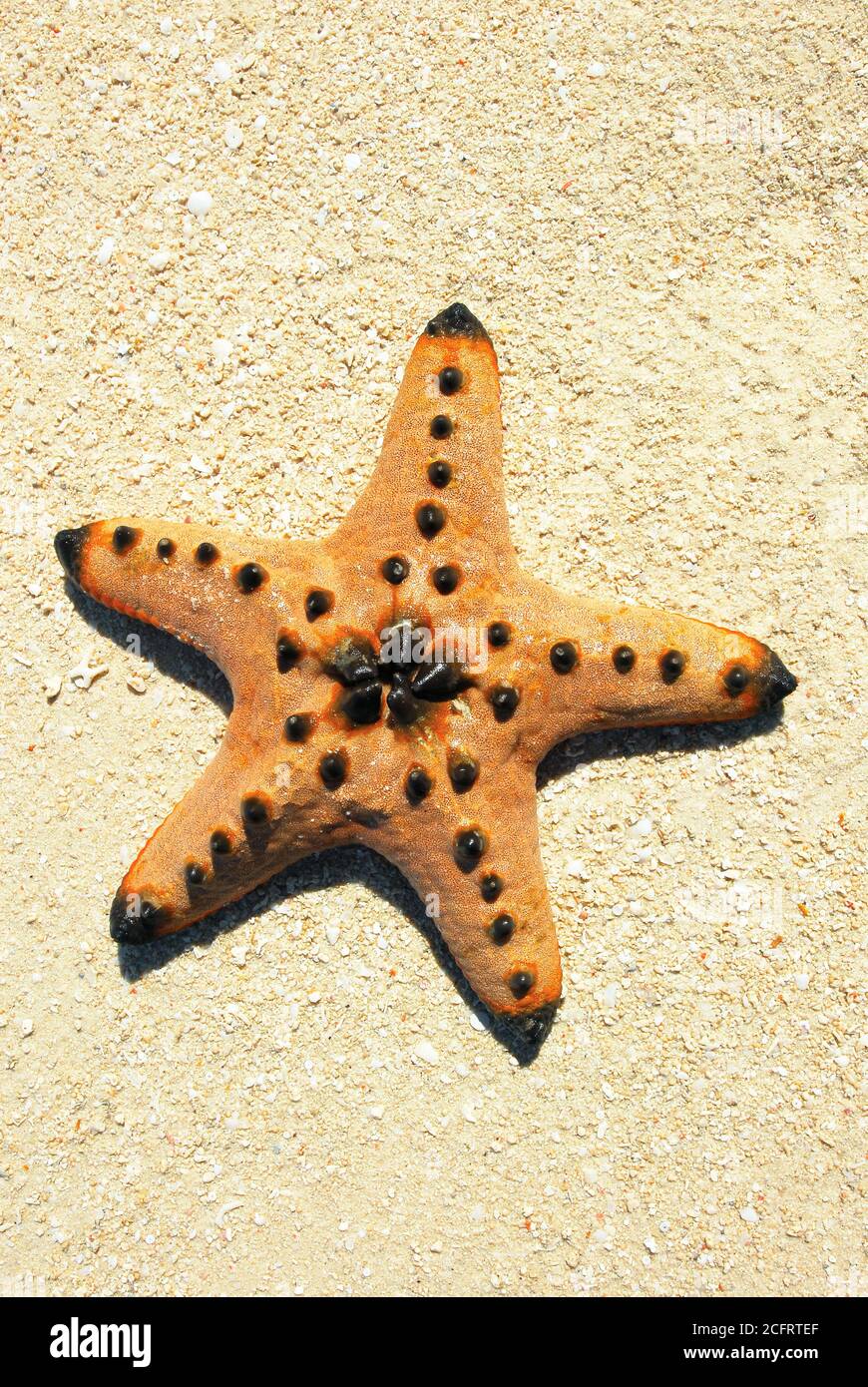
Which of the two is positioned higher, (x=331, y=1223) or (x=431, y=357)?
(x=431, y=357)

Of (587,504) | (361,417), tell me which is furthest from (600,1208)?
(361,417)

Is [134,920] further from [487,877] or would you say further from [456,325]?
[456,325]

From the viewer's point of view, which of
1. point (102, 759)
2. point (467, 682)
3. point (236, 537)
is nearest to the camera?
point (467, 682)

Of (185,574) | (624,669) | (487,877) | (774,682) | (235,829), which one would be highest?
(185,574)

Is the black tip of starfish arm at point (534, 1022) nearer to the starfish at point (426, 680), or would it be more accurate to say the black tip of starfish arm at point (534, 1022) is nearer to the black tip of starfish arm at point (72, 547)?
the starfish at point (426, 680)

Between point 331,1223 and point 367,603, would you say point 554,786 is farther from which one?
point 331,1223

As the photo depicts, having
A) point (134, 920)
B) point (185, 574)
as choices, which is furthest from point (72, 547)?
point (134, 920)
